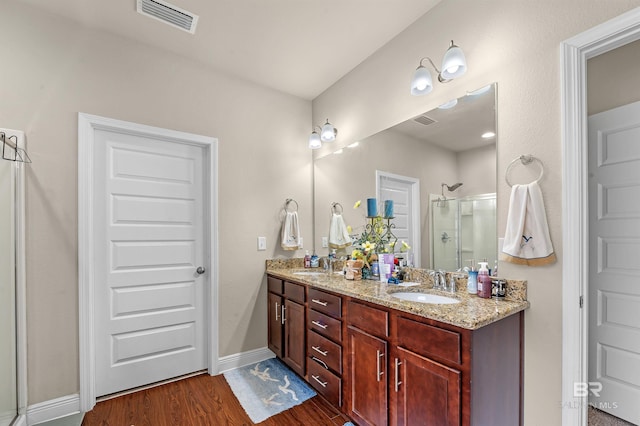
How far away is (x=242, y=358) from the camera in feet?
8.96

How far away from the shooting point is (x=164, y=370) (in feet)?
7.98

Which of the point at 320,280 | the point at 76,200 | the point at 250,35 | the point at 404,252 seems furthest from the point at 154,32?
the point at 404,252

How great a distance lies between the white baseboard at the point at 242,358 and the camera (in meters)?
2.63

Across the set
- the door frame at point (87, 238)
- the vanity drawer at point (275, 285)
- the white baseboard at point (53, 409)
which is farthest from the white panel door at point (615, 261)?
the white baseboard at point (53, 409)

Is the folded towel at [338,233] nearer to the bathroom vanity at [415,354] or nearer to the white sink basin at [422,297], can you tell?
the bathroom vanity at [415,354]

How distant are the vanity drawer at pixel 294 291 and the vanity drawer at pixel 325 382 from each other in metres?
0.45

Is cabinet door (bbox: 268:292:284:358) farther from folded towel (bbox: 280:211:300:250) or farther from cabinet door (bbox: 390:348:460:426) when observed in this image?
cabinet door (bbox: 390:348:460:426)

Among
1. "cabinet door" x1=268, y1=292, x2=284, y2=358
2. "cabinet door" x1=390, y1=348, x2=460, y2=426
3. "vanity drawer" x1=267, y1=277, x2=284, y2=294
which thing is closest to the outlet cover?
"vanity drawer" x1=267, y1=277, x2=284, y2=294

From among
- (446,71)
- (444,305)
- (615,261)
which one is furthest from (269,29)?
(615,261)

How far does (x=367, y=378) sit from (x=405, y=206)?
1199 mm

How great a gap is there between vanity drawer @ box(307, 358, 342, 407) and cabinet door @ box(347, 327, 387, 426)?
4.6 inches

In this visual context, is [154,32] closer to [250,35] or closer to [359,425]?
[250,35]

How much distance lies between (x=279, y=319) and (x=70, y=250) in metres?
1.64

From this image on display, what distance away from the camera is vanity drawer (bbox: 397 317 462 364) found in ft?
4.14
